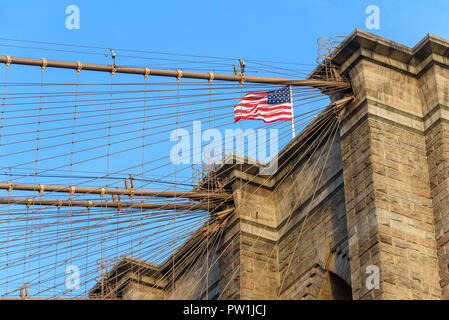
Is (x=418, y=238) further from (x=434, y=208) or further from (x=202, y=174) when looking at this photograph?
(x=202, y=174)

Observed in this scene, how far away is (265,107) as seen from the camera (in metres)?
34.2

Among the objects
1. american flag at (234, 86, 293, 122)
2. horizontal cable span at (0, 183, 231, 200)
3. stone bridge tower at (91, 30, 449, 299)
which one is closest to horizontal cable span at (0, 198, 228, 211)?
horizontal cable span at (0, 183, 231, 200)

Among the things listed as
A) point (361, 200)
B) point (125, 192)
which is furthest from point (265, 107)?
point (361, 200)

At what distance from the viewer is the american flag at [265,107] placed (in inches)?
1328

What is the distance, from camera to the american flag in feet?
111

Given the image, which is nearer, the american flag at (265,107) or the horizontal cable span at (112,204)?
the horizontal cable span at (112,204)

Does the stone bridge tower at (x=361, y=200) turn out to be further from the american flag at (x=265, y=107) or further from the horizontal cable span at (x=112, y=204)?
the american flag at (x=265, y=107)

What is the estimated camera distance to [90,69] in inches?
1207

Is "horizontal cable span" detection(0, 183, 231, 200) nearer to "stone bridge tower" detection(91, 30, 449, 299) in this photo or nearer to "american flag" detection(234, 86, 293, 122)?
"stone bridge tower" detection(91, 30, 449, 299)

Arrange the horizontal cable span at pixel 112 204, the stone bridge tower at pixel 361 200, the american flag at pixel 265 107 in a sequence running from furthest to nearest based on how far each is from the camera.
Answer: the american flag at pixel 265 107, the horizontal cable span at pixel 112 204, the stone bridge tower at pixel 361 200

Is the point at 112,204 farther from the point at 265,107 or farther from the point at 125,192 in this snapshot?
the point at 265,107

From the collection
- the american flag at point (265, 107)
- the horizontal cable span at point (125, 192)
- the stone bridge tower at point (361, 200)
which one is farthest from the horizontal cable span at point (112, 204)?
the american flag at point (265, 107)
